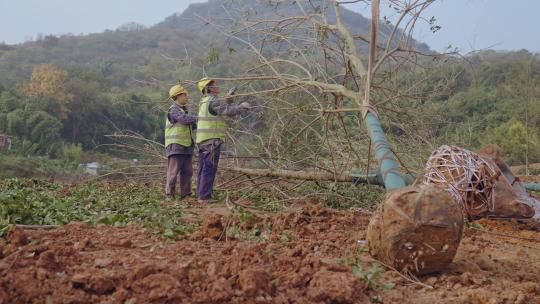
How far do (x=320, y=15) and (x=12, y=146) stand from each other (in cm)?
1990

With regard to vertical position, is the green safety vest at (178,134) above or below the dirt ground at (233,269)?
above

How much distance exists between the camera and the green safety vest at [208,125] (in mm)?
6535

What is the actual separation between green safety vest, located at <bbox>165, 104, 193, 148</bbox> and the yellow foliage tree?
2280 centimetres

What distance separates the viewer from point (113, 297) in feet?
7.22

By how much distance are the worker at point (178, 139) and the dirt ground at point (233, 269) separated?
2774mm

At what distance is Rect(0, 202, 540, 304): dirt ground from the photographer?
2.24 meters

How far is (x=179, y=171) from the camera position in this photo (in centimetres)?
702

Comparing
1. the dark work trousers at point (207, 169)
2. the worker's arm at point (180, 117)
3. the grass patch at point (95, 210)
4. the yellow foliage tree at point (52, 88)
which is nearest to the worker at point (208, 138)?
the dark work trousers at point (207, 169)

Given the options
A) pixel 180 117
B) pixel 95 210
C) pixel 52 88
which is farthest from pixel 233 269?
pixel 52 88

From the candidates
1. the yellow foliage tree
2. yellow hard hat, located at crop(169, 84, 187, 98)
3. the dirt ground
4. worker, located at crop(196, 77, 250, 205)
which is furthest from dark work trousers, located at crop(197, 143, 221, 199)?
the yellow foliage tree

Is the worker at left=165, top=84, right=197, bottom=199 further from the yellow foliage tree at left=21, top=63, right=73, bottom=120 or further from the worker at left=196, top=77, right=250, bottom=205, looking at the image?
the yellow foliage tree at left=21, top=63, right=73, bottom=120

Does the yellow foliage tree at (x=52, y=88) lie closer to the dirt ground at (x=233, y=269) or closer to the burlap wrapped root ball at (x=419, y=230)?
the dirt ground at (x=233, y=269)

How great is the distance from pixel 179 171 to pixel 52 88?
2452cm

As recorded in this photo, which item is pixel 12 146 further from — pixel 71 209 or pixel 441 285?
pixel 441 285
